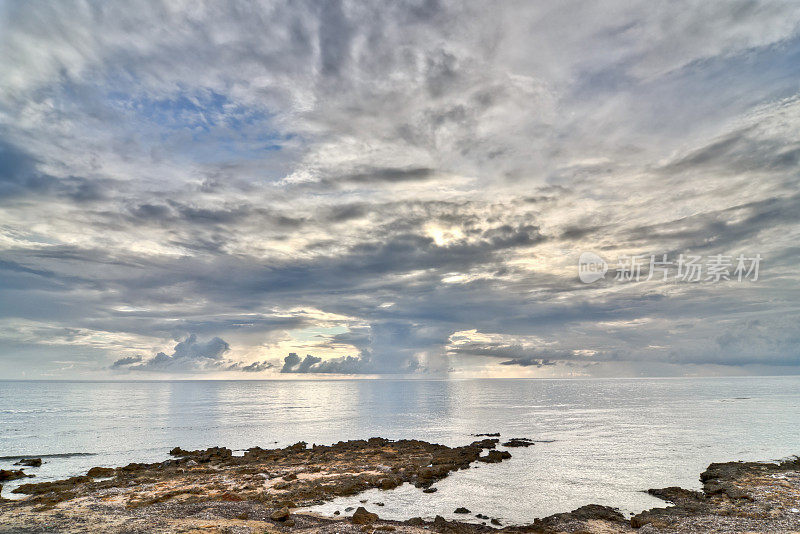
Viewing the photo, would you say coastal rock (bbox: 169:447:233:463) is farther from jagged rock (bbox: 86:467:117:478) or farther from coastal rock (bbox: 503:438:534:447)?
coastal rock (bbox: 503:438:534:447)

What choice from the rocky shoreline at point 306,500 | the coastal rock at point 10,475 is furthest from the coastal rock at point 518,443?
the coastal rock at point 10,475

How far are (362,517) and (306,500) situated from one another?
7.43 m

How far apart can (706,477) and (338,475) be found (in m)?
35.3

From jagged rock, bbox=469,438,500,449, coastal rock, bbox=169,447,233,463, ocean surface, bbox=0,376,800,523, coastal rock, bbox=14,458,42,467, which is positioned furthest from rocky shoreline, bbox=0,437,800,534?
coastal rock, bbox=14,458,42,467

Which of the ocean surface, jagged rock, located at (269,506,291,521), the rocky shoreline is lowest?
the ocean surface

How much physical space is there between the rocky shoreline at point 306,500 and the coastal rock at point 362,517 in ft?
0.27

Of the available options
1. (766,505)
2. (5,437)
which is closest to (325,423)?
(5,437)

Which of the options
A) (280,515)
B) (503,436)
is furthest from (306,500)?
(503,436)

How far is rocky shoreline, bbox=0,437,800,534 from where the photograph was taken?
86.8 feet

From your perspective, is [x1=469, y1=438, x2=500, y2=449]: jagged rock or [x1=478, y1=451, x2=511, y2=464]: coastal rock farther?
[x1=469, y1=438, x2=500, y2=449]: jagged rock

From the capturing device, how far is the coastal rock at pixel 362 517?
27.2 m

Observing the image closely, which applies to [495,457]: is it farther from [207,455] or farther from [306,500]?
[207,455]

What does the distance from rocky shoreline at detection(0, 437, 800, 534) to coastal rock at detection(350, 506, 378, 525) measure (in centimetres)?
8

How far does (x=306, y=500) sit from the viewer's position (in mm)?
33000
